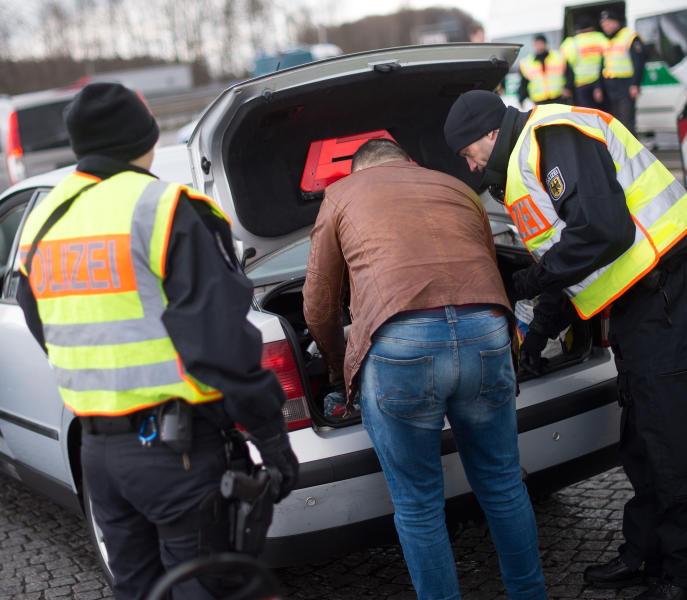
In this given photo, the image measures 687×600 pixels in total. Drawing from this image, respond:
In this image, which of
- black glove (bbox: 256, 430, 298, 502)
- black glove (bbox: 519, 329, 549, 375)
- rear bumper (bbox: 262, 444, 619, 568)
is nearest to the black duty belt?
black glove (bbox: 256, 430, 298, 502)

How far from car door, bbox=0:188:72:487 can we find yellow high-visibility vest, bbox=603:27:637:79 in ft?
27.2

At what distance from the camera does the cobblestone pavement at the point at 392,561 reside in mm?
3123

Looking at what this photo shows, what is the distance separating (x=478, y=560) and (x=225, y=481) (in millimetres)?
1673

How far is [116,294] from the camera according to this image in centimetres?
193

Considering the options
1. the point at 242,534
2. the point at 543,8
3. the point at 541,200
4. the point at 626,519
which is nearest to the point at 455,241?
the point at 541,200

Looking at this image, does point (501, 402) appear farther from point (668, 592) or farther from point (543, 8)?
point (543, 8)

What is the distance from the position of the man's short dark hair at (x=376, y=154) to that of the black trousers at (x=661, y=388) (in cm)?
88

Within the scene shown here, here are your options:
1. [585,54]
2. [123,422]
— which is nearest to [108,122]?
[123,422]

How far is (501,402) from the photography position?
2.54m

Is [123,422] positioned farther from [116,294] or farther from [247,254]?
[247,254]

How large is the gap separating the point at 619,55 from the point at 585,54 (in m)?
0.43


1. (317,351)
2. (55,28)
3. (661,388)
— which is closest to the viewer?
(661,388)

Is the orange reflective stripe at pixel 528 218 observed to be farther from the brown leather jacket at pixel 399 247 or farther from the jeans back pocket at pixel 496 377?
the jeans back pocket at pixel 496 377

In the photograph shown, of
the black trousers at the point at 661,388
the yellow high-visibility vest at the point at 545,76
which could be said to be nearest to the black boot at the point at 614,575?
the black trousers at the point at 661,388
